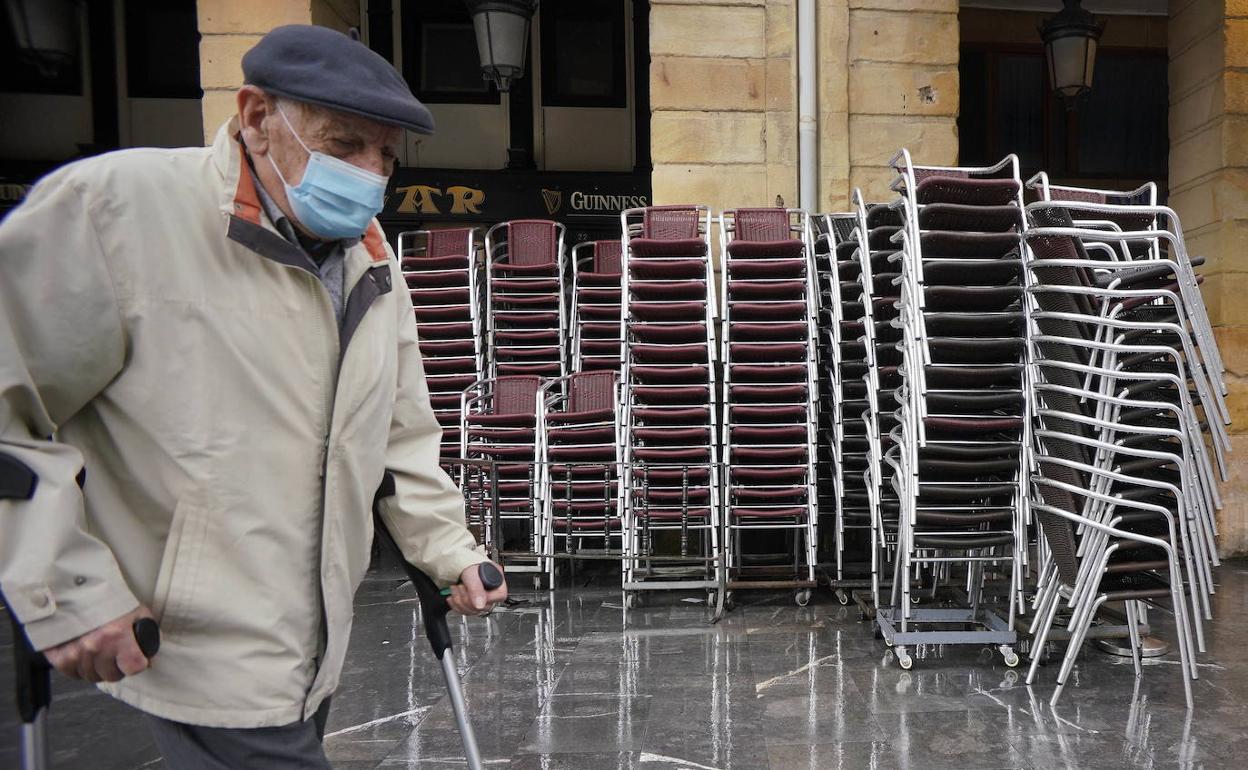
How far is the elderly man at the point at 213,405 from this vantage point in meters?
1.34

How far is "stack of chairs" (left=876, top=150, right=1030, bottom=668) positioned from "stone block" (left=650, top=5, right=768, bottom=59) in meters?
2.93

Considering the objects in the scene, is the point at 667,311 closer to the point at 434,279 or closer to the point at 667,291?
the point at 667,291

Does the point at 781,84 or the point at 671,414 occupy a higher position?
the point at 781,84

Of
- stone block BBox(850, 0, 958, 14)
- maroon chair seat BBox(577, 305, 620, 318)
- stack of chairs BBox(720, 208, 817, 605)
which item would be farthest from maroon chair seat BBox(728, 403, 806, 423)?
stone block BBox(850, 0, 958, 14)

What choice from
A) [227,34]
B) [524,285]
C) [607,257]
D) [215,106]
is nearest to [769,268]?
[607,257]

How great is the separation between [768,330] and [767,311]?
129 millimetres

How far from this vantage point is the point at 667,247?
620 cm

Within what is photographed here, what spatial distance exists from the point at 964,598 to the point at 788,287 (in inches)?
87.1

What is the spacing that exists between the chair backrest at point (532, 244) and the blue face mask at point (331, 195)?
6.21 m

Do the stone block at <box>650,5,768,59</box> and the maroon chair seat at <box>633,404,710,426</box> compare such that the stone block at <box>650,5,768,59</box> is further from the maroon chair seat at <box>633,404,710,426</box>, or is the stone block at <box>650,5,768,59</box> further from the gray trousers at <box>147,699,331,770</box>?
the gray trousers at <box>147,699,331,770</box>

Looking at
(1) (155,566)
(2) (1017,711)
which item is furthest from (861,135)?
(1) (155,566)

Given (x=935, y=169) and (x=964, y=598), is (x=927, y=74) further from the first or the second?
(x=964, y=598)

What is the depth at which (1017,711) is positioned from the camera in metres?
3.90

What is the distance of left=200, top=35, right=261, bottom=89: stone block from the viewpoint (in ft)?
23.4
